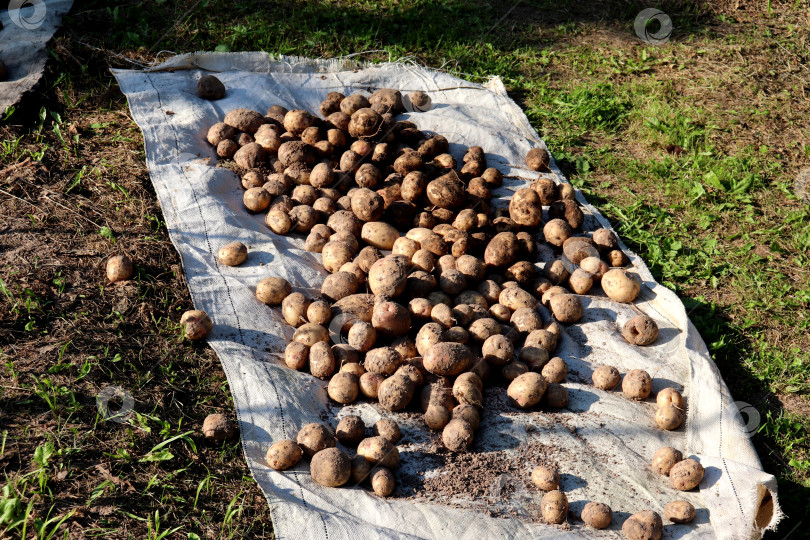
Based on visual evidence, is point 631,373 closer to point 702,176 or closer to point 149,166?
point 702,176

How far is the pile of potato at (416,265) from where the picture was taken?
11.3ft

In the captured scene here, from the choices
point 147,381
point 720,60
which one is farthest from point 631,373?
point 720,60

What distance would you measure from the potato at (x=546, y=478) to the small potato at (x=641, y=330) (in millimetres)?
1166

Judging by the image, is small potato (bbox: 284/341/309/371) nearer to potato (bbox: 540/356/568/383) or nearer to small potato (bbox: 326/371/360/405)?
small potato (bbox: 326/371/360/405)

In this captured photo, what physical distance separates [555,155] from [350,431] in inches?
137

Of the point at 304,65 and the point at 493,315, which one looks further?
the point at 304,65

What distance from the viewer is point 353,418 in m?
3.18

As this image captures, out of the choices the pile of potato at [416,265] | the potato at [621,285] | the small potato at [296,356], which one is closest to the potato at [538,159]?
the pile of potato at [416,265]

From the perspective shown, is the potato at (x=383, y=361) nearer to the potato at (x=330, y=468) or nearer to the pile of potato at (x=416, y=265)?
the pile of potato at (x=416, y=265)

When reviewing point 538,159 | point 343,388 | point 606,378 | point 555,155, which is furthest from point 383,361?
point 555,155

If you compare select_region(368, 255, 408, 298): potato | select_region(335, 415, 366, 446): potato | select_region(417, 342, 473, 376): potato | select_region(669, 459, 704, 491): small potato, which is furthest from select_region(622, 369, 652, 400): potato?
select_region(335, 415, 366, 446): potato

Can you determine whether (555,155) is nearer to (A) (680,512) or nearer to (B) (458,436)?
(B) (458,436)

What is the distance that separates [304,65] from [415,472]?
13.9 ft

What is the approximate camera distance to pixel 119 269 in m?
3.77
